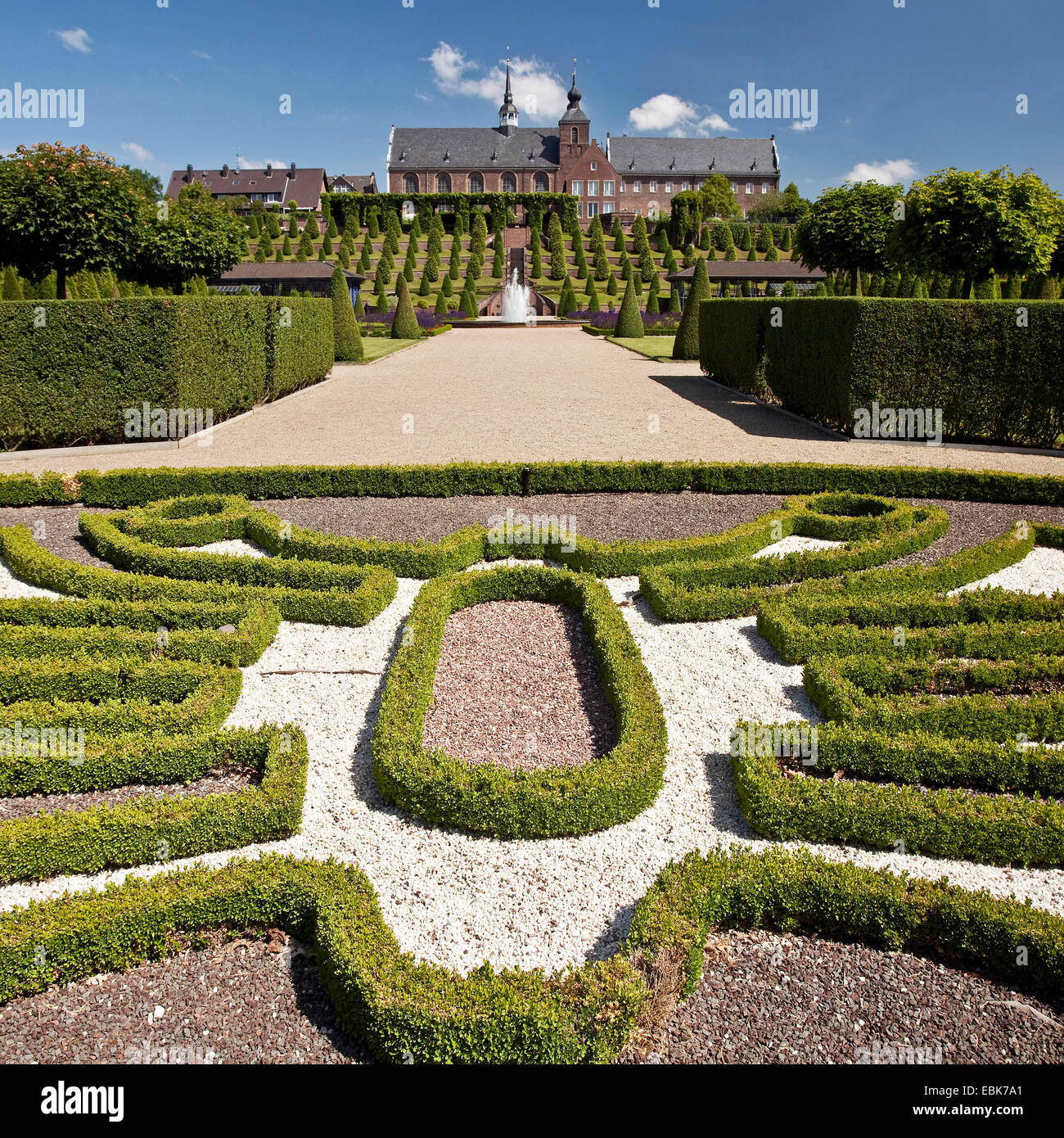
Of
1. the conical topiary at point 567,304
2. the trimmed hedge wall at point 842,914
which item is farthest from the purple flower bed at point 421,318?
the trimmed hedge wall at point 842,914

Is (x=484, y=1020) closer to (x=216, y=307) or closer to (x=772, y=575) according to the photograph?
(x=772, y=575)

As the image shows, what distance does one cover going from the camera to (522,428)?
14.5 m

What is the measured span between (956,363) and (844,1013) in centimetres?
1234

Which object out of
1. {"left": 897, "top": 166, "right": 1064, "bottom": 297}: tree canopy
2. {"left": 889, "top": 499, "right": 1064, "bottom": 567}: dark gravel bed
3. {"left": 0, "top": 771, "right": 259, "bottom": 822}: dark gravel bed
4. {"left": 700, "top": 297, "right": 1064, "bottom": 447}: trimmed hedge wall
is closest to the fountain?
{"left": 897, "top": 166, "right": 1064, "bottom": 297}: tree canopy

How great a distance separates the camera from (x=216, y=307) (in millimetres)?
14359

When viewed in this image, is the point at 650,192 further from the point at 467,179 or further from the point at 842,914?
the point at 842,914

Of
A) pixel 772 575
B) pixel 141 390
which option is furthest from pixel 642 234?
pixel 772 575

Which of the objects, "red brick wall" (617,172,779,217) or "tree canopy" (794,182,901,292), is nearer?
"tree canopy" (794,182,901,292)

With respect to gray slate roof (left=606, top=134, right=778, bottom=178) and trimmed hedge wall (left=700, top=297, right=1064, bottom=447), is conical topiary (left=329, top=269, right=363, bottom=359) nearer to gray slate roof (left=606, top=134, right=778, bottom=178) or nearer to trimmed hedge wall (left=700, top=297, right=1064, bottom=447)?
trimmed hedge wall (left=700, top=297, right=1064, bottom=447)

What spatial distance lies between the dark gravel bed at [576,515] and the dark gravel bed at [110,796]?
4012 millimetres

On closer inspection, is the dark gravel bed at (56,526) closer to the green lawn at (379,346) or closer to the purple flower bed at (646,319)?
the green lawn at (379,346)

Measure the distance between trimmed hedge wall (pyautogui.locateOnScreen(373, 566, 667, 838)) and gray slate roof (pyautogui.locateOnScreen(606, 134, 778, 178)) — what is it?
4140 inches

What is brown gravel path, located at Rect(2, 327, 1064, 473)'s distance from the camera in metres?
12.2

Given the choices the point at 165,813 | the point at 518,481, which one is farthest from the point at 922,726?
the point at 518,481
